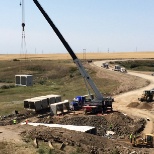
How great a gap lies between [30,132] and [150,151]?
10159 mm

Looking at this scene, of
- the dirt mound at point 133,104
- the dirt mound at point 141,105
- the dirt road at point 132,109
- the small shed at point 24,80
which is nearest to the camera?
the dirt road at point 132,109

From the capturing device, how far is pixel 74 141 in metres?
26.3

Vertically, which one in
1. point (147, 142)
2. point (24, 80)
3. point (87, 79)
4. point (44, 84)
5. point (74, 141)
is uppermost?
point (87, 79)

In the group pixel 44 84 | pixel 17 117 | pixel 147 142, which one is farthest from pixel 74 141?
pixel 44 84

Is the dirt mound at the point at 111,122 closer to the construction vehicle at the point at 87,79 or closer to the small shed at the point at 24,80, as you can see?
the construction vehicle at the point at 87,79

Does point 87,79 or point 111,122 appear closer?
point 111,122

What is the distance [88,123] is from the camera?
38562mm

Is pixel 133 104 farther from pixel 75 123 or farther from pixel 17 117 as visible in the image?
pixel 17 117

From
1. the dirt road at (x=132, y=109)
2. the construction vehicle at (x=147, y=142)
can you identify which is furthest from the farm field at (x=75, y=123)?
the construction vehicle at (x=147, y=142)

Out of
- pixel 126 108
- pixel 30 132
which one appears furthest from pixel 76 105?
pixel 30 132

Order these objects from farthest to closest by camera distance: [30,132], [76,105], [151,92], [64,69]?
[64,69], [151,92], [76,105], [30,132]

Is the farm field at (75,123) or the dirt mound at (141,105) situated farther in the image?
the dirt mound at (141,105)

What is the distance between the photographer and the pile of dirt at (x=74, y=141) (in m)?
25.4

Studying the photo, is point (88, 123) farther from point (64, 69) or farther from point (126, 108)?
point (64, 69)
